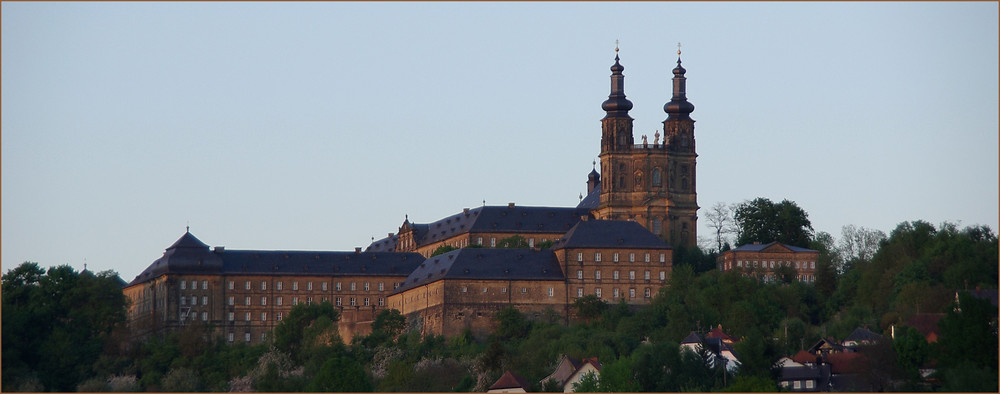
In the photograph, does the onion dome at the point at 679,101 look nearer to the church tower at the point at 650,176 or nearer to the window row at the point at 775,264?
the church tower at the point at 650,176

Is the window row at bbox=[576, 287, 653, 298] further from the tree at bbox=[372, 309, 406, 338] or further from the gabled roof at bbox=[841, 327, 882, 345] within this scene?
the gabled roof at bbox=[841, 327, 882, 345]

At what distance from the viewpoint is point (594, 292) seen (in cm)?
13675

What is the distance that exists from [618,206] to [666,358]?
39.9 metres

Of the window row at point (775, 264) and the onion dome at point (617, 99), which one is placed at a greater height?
the onion dome at point (617, 99)

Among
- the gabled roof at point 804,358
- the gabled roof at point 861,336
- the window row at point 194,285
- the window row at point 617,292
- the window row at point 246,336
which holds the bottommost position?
the gabled roof at point 804,358

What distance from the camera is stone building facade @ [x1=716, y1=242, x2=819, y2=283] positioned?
5768 inches

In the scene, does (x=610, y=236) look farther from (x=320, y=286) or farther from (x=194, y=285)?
(x=194, y=285)

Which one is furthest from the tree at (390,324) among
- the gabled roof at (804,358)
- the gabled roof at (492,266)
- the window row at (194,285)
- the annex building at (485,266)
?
the gabled roof at (804,358)

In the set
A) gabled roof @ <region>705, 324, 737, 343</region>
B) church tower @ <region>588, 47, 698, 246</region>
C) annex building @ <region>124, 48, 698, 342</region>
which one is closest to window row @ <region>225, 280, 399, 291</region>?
annex building @ <region>124, 48, 698, 342</region>

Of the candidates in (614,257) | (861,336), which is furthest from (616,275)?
(861,336)

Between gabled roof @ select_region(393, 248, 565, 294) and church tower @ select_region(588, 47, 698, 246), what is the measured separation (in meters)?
12.9

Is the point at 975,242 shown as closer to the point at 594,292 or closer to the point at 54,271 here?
the point at 594,292

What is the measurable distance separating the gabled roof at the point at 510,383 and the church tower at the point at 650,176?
35.0m

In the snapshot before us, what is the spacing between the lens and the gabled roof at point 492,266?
5335 inches
